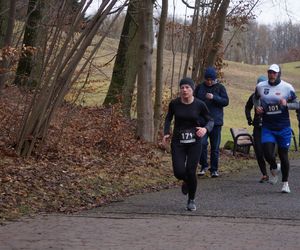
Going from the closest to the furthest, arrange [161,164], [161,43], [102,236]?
[102,236], [161,164], [161,43]

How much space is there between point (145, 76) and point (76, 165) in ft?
13.2

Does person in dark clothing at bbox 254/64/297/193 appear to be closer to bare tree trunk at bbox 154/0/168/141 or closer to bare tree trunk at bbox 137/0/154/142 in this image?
bare tree trunk at bbox 137/0/154/142

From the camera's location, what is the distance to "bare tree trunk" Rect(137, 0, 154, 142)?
571 inches

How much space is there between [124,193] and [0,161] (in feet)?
Answer: 7.28

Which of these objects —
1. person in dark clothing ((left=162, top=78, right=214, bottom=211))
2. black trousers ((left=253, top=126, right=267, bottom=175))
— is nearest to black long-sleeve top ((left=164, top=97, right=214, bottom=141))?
person in dark clothing ((left=162, top=78, right=214, bottom=211))

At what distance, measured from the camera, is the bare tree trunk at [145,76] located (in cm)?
1451

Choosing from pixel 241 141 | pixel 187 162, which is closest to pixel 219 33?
pixel 241 141

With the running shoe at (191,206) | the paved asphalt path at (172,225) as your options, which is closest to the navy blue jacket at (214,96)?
the paved asphalt path at (172,225)

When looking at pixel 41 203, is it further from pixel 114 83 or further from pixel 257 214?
pixel 114 83

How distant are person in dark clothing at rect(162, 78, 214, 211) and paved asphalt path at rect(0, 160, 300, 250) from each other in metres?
0.46

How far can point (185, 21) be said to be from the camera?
18.7m

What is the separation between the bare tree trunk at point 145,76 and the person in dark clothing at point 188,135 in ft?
18.9

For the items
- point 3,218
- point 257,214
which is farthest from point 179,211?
point 3,218

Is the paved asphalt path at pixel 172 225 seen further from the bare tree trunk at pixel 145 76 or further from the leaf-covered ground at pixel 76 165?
the bare tree trunk at pixel 145 76
